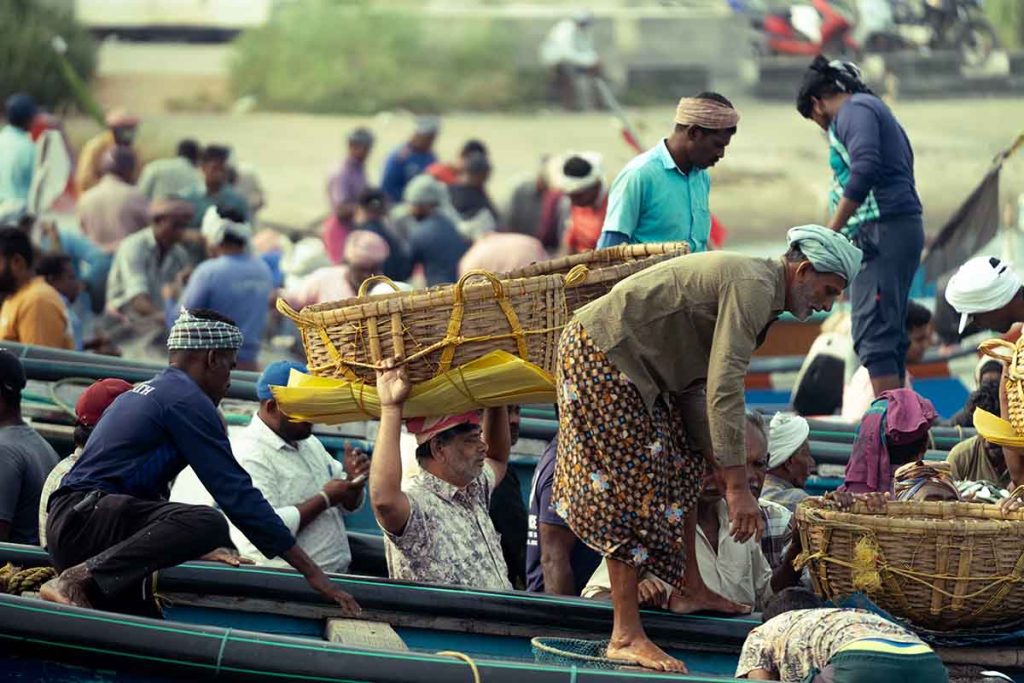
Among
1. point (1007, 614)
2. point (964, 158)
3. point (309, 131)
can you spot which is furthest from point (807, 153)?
point (1007, 614)

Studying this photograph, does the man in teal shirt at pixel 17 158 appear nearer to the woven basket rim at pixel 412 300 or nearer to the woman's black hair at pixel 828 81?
the woman's black hair at pixel 828 81

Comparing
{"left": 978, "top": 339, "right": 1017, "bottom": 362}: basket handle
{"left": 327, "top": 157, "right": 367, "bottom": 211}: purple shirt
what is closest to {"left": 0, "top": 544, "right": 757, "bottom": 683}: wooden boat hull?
{"left": 978, "top": 339, "right": 1017, "bottom": 362}: basket handle

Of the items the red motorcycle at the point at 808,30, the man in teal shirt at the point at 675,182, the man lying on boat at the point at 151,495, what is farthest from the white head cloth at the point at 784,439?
the red motorcycle at the point at 808,30

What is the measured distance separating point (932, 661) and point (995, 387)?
11.2 feet

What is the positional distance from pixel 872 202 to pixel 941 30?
20705 mm

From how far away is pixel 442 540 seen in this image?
730 centimetres

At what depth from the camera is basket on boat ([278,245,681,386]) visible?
6965 mm

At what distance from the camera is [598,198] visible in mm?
13000

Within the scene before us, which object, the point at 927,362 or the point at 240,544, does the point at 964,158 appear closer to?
the point at 927,362

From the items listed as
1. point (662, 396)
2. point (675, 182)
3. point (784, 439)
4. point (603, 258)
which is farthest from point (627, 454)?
point (675, 182)

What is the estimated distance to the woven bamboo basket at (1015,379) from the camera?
24.9 ft

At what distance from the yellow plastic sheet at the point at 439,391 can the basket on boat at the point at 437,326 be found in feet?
0.12

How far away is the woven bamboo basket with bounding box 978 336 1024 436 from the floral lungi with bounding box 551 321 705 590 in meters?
1.61

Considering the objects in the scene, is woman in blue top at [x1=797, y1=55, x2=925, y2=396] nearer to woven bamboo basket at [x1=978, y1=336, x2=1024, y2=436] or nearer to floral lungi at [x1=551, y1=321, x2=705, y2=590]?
→ woven bamboo basket at [x1=978, y1=336, x2=1024, y2=436]
